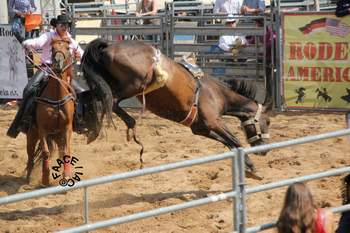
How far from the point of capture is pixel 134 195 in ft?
25.5

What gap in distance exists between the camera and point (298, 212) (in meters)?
4.32

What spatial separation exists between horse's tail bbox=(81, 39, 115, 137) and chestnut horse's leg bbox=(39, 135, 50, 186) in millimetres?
585

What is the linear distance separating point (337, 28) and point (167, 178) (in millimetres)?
4423

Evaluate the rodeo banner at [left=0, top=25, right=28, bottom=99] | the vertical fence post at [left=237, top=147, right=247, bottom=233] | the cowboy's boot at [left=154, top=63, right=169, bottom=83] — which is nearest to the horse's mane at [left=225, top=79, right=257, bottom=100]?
the cowboy's boot at [left=154, top=63, right=169, bottom=83]

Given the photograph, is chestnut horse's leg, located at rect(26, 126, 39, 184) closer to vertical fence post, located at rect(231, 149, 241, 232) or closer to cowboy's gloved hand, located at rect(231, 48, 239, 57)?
vertical fence post, located at rect(231, 149, 241, 232)

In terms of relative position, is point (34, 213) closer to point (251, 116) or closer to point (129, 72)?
point (129, 72)

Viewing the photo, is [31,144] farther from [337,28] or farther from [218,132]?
[337,28]

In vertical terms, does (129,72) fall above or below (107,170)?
above

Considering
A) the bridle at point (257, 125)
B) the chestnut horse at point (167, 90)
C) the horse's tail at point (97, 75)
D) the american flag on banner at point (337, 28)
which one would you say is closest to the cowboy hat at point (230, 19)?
the american flag on banner at point (337, 28)

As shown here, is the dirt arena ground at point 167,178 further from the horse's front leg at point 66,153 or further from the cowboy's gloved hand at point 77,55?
the cowboy's gloved hand at point 77,55

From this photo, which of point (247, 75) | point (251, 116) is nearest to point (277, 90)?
point (247, 75)

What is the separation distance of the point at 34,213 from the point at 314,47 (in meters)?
5.98

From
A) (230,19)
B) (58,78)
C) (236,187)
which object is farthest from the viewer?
(230,19)

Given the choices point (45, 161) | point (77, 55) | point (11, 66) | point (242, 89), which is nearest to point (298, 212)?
point (45, 161)
